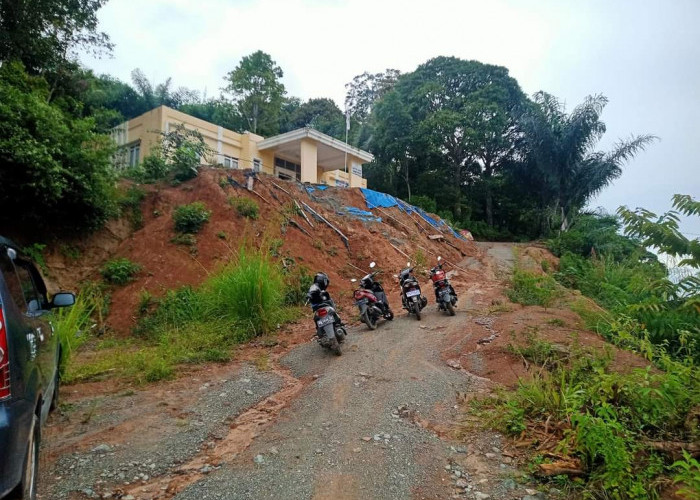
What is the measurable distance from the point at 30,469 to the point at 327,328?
13.5 ft

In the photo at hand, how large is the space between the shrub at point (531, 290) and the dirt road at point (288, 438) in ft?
12.0

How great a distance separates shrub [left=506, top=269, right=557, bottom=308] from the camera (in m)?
8.47

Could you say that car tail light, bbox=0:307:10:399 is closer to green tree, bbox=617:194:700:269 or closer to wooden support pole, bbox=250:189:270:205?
green tree, bbox=617:194:700:269

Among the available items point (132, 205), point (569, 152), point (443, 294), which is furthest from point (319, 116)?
point (443, 294)

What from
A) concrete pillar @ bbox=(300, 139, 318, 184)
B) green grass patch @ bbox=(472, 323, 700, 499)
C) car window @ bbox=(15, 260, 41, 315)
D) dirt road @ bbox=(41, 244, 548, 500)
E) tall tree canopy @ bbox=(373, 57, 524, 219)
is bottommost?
dirt road @ bbox=(41, 244, 548, 500)

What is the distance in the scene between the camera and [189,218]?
1132cm

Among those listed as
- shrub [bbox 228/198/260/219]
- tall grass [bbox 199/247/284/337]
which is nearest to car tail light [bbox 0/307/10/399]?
tall grass [bbox 199/247/284/337]

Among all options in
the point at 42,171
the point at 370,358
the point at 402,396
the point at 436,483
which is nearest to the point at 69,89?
the point at 42,171

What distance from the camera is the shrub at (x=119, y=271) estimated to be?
971 cm

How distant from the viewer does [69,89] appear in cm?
1532

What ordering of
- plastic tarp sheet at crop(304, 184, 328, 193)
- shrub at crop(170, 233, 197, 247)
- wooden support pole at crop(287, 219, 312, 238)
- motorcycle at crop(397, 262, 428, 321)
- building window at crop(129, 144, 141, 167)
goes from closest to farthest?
motorcycle at crop(397, 262, 428, 321), shrub at crop(170, 233, 197, 247), wooden support pole at crop(287, 219, 312, 238), plastic tarp sheet at crop(304, 184, 328, 193), building window at crop(129, 144, 141, 167)

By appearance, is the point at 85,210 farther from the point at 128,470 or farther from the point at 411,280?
the point at 128,470

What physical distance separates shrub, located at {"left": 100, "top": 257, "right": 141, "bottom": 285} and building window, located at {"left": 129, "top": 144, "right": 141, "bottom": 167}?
457 inches

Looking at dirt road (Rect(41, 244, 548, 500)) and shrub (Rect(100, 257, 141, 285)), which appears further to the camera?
shrub (Rect(100, 257, 141, 285))
